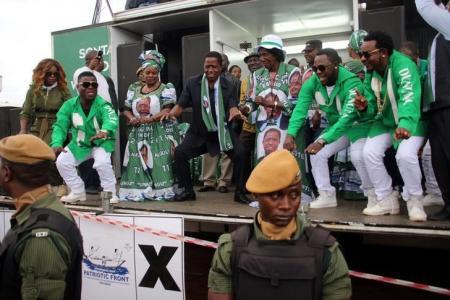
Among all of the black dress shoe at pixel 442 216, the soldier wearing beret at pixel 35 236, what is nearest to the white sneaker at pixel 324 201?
the black dress shoe at pixel 442 216

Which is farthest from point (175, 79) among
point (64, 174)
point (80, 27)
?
point (64, 174)

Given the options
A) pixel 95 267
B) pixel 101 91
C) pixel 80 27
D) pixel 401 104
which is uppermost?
pixel 80 27

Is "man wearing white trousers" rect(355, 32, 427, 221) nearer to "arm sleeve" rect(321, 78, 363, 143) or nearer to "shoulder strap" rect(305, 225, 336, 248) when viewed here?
"arm sleeve" rect(321, 78, 363, 143)

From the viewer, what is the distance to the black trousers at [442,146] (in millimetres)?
3213

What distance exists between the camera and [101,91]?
18.5 feet

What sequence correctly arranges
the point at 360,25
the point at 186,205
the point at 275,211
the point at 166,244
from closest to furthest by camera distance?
1. the point at 275,211
2. the point at 166,244
3. the point at 186,205
4. the point at 360,25

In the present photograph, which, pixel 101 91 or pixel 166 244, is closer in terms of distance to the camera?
pixel 166 244

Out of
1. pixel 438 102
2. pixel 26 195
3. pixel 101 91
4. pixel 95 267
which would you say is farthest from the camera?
pixel 101 91

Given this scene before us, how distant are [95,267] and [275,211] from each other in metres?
2.62

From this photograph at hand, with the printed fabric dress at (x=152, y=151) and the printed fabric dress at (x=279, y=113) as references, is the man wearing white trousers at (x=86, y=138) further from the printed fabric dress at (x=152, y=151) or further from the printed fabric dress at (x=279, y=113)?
the printed fabric dress at (x=279, y=113)

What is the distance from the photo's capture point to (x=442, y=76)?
3.20 m

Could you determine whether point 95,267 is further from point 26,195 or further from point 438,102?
point 438,102

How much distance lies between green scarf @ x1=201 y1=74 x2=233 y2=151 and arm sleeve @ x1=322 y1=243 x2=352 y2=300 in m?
2.93

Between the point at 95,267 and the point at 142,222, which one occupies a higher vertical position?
the point at 142,222
